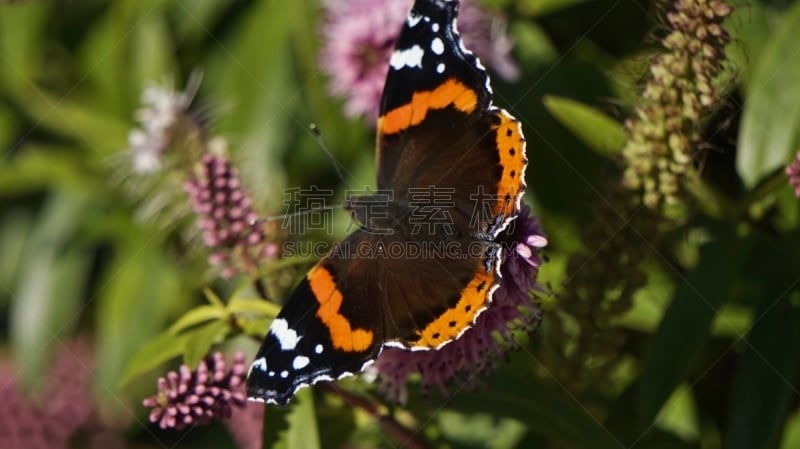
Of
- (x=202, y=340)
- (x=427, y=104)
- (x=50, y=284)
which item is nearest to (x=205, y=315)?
(x=202, y=340)


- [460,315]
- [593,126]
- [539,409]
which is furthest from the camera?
[593,126]

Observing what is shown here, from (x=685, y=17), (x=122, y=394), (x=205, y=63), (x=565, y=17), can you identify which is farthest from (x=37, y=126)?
(x=685, y=17)

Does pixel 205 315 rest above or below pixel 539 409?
above

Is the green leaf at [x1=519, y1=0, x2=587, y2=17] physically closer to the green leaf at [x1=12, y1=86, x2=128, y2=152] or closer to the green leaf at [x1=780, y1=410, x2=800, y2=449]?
the green leaf at [x1=780, y1=410, x2=800, y2=449]

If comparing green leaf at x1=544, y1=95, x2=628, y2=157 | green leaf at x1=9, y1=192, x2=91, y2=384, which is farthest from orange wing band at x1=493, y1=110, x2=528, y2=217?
green leaf at x1=9, y1=192, x2=91, y2=384

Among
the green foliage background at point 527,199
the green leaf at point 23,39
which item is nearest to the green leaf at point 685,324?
the green foliage background at point 527,199

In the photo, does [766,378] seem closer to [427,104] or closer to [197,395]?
[427,104]
